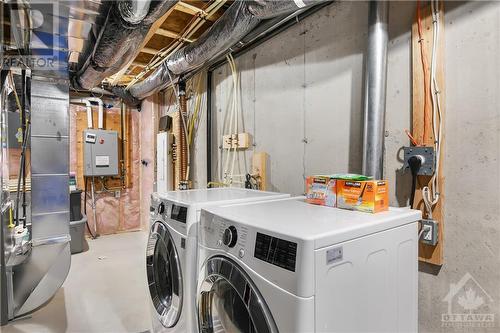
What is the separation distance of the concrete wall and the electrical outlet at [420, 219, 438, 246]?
0.06m

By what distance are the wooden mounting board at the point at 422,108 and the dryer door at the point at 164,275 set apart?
1.24 metres

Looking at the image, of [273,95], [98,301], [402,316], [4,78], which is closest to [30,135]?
[4,78]

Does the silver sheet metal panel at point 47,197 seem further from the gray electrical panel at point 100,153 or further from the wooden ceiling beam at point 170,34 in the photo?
the gray electrical panel at point 100,153

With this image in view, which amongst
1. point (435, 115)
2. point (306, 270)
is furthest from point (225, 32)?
point (306, 270)

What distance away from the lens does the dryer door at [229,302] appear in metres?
0.88

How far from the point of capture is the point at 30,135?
8.76 ft

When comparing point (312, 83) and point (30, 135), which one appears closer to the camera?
point (312, 83)

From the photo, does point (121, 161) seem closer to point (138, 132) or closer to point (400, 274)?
point (138, 132)

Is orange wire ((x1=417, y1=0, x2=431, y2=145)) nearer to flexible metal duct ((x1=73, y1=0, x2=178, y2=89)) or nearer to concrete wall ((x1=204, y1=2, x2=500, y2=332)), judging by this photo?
concrete wall ((x1=204, y1=2, x2=500, y2=332))

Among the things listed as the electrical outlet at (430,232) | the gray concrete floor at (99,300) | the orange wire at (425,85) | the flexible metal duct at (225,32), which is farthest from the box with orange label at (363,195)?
the gray concrete floor at (99,300)

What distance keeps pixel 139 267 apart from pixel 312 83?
298 centimetres

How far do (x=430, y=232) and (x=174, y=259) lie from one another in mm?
1286

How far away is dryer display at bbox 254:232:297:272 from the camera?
807 millimetres

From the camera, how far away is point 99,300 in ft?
8.68
